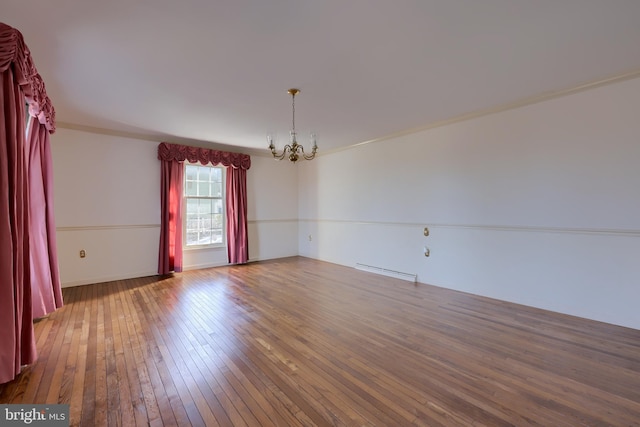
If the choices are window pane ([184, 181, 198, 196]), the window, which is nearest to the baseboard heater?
the window

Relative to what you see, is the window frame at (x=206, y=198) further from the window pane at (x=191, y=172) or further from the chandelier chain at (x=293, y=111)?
the chandelier chain at (x=293, y=111)

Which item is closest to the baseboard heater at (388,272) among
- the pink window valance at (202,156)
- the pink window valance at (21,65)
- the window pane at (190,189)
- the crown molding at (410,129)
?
the crown molding at (410,129)

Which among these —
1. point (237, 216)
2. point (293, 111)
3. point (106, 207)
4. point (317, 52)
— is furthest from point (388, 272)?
point (106, 207)

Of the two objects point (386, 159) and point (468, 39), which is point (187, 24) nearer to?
point (468, 39)

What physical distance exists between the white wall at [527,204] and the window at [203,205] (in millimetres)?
3135

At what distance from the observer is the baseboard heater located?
451 centimetres

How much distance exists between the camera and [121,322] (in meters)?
2.96

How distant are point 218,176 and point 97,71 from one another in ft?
10.8

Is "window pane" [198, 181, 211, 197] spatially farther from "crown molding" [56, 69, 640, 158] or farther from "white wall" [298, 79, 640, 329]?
"white wall" [298, 79, 640, 329]

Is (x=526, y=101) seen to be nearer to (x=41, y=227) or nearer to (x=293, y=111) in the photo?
(x=293, y=111)

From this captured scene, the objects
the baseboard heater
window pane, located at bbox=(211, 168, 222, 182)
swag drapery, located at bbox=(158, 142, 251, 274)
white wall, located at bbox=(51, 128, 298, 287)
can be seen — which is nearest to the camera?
white wall, located at bbox=(51, 128, 298, 287)

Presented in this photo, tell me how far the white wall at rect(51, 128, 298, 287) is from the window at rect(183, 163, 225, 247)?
1.16 feet

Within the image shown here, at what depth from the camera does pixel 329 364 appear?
7.09 ft

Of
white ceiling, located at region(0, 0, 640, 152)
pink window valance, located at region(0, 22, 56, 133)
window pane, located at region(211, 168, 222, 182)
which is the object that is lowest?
window pane, located at region(211, 168, 222, 182)
